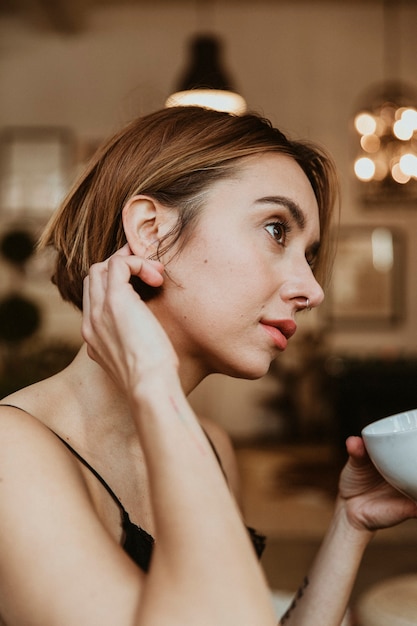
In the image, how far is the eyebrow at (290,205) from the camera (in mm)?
1090

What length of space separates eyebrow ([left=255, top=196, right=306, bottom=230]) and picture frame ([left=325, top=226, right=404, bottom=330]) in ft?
21.8

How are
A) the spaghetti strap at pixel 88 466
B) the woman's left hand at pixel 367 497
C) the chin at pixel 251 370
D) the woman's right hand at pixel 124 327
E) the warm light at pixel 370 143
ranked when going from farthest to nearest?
the warm light at pixel 370 143
the woman's left hand at pixel 367 497
the chin at pixel 251 370
the spaghetti strap at pixel 88 466
the woman's right hand at pixel 124 327

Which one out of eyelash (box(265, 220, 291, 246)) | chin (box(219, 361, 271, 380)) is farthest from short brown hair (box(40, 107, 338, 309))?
chin (box(219, 361, 271, 380))

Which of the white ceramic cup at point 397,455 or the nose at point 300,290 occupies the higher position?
the nose at point 300,290

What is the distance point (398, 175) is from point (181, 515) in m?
4.51

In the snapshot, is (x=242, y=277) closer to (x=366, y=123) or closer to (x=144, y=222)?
(x=144, y=222)

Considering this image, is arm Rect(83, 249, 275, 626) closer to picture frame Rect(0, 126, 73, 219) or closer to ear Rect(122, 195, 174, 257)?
ear Rect(122, 195, 174, 257)

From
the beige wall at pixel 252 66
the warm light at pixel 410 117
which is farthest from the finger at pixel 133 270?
the beige wall at pixel 252 66

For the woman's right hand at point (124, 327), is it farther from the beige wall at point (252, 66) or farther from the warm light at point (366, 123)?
the beige wall at point (252, 66)

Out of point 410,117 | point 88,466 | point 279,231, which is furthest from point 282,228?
point 410,117

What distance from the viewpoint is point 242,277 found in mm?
1063

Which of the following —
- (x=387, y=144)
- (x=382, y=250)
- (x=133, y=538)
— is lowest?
(x=382, y=250)

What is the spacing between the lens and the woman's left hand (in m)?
1.21

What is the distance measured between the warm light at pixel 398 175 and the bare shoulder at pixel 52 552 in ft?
14.4
